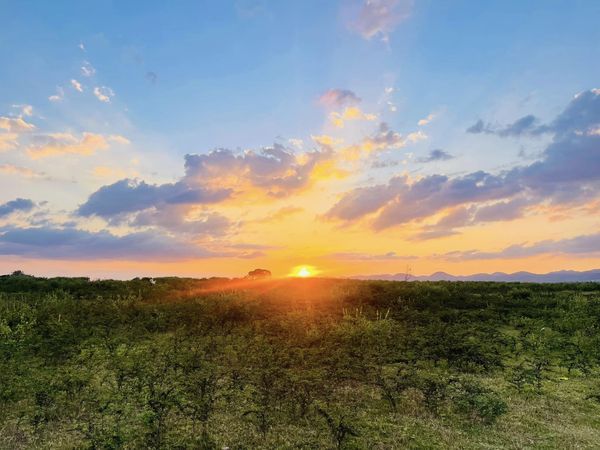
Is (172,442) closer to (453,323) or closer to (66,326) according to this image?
(66,326)

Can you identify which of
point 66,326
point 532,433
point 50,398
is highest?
point 66,326

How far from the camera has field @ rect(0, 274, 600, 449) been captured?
43.5 ft

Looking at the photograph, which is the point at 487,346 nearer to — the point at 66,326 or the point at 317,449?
the point at 317,449

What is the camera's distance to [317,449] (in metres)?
12.0

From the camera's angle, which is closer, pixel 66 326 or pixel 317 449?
pixel 317 449

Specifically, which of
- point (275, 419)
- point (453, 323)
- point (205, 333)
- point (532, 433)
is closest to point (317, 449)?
point (275, 419)

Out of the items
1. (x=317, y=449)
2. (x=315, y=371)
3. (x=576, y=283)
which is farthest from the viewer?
(x=576, y=283)

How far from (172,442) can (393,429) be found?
6.61 metres

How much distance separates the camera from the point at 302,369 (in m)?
18.6

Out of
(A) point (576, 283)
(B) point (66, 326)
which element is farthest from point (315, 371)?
(A) point (576, 283)

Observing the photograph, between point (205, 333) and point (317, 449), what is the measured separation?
1371 cm

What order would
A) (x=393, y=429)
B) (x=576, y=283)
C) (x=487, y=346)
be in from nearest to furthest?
(x=393, y=429), (x=487, y=346), (x=576, y=283)

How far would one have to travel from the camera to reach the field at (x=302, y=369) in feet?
43.5

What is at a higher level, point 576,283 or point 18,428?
point 576,283
